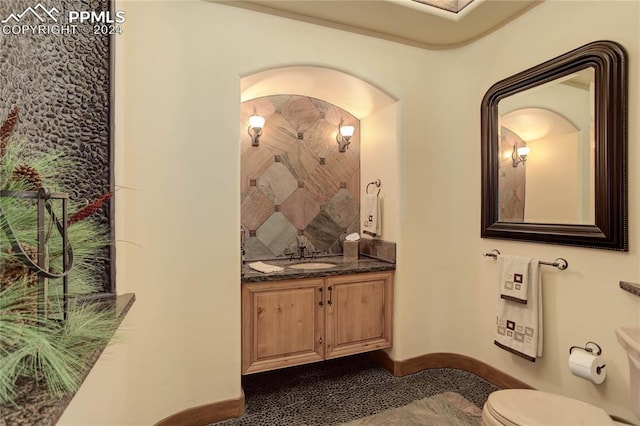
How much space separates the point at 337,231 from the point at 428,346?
4.15 feet

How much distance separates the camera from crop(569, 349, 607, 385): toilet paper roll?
5.84 feet

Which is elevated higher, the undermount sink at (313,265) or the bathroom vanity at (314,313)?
the undermount sink at (313,265)

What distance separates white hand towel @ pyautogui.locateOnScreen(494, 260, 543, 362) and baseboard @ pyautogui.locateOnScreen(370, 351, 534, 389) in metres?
0.30

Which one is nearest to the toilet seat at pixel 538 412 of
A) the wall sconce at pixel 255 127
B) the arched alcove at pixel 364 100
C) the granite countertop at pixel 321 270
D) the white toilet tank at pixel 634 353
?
the white toilet tank at pixel 634 353

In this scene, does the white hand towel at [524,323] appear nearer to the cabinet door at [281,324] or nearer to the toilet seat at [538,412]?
the toilet seat at [538,412]

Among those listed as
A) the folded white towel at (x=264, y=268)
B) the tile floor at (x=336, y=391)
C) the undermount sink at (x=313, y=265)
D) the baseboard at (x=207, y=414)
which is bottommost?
the tile floor at (x=336, y=391)

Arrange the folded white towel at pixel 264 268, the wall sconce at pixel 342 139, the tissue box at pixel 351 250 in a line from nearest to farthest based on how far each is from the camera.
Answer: the folded white towel at pixel 264 268, the tissue box at pixel 351 250, the wall sconce at pixel 342 139

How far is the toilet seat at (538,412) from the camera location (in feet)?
4.17

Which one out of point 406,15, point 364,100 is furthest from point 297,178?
point 406,15

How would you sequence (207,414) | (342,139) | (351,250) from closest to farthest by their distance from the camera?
(207,414), (351,250), (342,139)

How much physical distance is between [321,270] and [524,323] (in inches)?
55.4

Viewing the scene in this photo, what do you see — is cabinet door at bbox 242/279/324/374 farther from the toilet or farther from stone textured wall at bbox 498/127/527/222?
stone textured wall at bbox 498/127/527/222

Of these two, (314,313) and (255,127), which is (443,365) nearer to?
(314,313)

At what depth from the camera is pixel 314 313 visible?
2.40m
